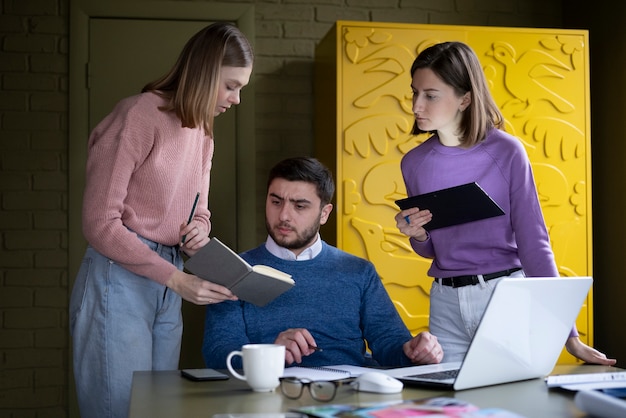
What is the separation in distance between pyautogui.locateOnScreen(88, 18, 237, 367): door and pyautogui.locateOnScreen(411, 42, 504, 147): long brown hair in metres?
1.74

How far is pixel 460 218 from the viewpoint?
6.77ft

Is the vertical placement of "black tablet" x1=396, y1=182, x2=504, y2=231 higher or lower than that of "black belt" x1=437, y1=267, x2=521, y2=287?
higher

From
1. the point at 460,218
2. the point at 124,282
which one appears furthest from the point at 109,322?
the point at 460,218

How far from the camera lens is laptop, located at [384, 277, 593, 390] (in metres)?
1.32

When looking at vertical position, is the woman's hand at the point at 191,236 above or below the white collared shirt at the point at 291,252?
above

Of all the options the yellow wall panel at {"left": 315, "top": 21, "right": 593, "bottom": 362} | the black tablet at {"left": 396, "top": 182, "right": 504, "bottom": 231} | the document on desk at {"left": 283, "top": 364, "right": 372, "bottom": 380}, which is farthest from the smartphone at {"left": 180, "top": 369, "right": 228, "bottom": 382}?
the yellow wall panel at {"left": 315, "top": 21, "right": 593, "bottom": 362}

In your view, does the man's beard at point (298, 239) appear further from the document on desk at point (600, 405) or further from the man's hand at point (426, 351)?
the document on desk at point (600, 405)

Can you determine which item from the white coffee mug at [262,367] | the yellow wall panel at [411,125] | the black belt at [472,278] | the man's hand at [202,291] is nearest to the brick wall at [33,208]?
the yellow wall panel at [411,125]

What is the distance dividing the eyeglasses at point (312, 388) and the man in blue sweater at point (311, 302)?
512 mm

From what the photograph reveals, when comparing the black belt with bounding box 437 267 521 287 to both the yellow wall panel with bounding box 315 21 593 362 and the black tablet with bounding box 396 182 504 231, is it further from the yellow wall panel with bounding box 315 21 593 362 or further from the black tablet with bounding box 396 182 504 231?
the yellow wall panel with bounding box 315 21 593 362

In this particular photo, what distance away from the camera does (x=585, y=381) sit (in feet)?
4.64

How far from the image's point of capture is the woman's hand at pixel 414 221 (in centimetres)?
212

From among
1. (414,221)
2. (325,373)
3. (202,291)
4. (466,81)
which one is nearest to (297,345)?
(325,373)

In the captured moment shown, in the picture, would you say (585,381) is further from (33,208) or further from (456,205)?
(33,208)
